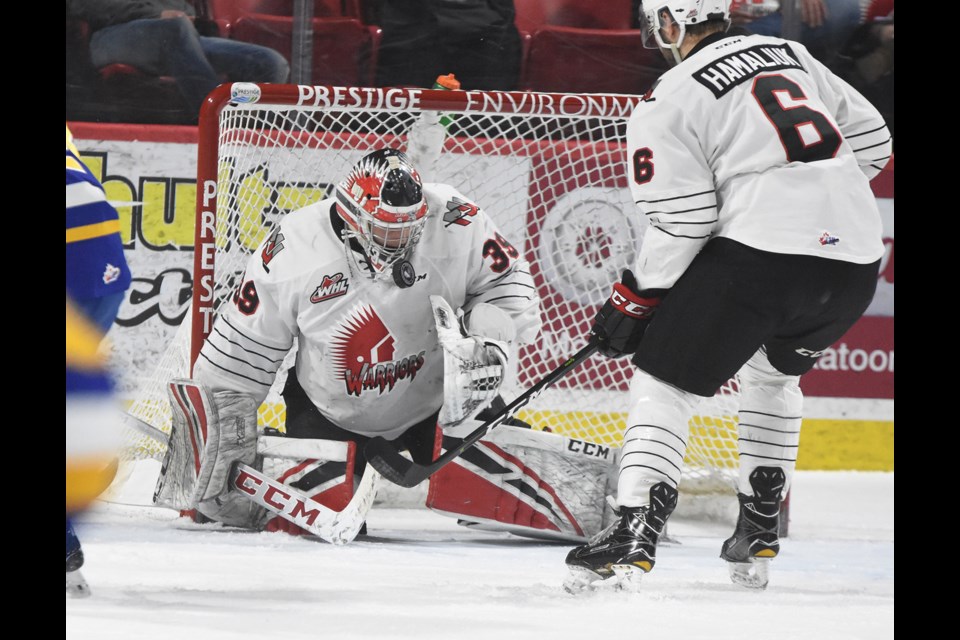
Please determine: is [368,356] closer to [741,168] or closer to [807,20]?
[741,168]

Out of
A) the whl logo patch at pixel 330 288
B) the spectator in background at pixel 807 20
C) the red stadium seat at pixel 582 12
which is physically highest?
the spectator in background at pixel 807 20

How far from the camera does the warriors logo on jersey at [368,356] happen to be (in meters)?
2.89

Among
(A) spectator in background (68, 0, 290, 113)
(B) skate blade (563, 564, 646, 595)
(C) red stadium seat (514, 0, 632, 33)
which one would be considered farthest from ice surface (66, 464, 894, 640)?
(C) red stadium seat (514, 0, 632, 33)

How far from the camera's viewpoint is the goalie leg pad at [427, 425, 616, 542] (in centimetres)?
295

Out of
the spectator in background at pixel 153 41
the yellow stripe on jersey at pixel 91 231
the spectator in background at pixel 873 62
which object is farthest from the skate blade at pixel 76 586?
the spectator in background at pixel 873 62

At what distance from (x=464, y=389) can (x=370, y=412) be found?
0.34m

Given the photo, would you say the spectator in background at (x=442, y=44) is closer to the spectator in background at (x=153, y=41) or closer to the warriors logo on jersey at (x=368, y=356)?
the spectator in background at (x=153, y=41)

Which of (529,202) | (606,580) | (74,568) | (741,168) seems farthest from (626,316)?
(529,202)

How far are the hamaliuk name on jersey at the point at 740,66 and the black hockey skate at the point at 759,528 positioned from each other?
31.2 inches

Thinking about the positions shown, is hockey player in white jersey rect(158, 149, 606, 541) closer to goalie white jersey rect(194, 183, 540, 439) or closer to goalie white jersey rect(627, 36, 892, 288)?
goalie white jersey rect(194, 183, 540, 439)

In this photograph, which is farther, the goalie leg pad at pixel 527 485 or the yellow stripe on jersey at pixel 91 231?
the goalie leg pad at pixel 527 485
